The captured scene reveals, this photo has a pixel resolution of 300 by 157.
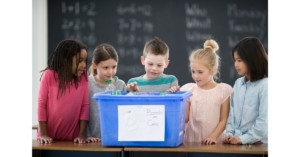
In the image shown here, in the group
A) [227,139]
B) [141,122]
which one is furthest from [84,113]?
[227,139]

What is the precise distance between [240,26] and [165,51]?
1704 millimetres

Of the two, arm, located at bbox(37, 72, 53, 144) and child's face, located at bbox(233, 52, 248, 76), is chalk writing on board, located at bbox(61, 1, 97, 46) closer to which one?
arm, located at bbox(37, 72, 53, 144)

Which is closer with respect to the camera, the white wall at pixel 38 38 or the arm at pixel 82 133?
the arm at pixel 82 133

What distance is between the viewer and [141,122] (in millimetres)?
2270

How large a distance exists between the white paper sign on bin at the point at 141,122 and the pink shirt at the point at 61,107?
397 mm

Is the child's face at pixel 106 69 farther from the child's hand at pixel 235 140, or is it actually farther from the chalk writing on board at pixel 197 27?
the chalk writing on board at pixel 197 27

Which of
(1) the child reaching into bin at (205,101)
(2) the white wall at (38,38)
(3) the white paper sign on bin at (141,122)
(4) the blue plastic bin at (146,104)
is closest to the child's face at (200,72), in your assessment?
(1) the child reaching into bin at (205,101)

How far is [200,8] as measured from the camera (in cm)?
446

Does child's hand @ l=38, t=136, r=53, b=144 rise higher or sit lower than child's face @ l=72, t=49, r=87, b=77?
lower

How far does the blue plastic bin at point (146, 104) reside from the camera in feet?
7.39

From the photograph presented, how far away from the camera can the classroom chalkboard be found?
4.43 meters

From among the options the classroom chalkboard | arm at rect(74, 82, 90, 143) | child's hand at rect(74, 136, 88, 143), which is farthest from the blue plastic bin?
the classroom chalkboard

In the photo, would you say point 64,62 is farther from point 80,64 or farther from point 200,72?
point 200,72
